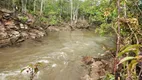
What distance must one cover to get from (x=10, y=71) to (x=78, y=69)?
2.70 metres

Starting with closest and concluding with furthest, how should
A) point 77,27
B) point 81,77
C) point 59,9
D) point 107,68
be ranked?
point 81,77
point 107,68
point 77,27
point 59,9

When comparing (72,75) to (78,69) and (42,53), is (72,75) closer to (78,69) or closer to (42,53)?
(78,69)

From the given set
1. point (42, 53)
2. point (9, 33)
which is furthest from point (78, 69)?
point (9, 33)

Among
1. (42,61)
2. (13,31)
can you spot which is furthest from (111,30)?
→ (13,31)

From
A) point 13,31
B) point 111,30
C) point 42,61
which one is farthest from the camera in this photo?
point 13,31

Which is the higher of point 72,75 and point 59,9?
point 59,9

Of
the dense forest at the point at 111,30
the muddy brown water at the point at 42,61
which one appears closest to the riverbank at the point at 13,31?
the dense forest at the point at 111,30

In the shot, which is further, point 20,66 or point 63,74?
point 20,66

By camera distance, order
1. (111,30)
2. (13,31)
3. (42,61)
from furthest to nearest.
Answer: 1. (13,31)
2. (111,30)
3. (42,61)

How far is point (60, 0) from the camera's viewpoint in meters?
30.2

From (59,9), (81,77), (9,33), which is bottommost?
(81,77)

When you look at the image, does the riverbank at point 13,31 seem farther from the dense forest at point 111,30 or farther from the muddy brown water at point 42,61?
the muddy brown water at point 42,61

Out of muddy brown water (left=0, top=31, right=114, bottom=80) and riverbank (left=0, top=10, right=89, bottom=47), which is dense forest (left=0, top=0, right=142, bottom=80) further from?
muddy brown water (left=0, top=31, right=114, bottom=80)

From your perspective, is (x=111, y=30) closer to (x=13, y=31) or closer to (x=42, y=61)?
(x=42, y=61)
